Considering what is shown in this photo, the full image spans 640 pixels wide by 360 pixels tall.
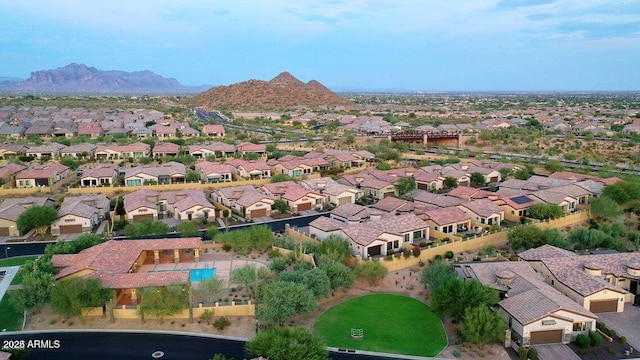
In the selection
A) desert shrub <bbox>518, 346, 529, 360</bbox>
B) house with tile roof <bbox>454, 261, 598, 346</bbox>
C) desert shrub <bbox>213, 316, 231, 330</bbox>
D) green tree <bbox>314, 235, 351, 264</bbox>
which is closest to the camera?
desert shrub <bbox>518, 346, 529, 360</bbox>

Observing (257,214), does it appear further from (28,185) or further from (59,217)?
(28,185)

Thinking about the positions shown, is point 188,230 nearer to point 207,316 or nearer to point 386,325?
point 207,316

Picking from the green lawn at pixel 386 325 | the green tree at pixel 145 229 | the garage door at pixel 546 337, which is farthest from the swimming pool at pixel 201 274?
the garage door at pixel 546 337

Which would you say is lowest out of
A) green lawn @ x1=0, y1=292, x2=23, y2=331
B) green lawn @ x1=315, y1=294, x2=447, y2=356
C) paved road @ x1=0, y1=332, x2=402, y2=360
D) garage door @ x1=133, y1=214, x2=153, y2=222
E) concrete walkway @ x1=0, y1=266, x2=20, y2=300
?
green lawn @ x1=315, y1=294, x2=447, y2=356

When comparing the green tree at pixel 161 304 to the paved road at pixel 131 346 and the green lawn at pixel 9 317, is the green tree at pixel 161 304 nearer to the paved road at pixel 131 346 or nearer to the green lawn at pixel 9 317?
the paved road at pixel 131 346

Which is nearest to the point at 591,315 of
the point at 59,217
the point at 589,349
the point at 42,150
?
the point at 589,349

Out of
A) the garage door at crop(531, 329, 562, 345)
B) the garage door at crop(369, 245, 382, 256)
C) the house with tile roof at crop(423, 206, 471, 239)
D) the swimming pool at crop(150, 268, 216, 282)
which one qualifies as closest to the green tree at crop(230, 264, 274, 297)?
the swimming pool at crop(150, 268, 216, 282)

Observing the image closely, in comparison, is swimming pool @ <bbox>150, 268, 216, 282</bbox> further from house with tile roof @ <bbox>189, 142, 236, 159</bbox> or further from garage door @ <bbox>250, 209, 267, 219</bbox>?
house with tile roof @ <bbox>189, 142, 236, 159</bbox>

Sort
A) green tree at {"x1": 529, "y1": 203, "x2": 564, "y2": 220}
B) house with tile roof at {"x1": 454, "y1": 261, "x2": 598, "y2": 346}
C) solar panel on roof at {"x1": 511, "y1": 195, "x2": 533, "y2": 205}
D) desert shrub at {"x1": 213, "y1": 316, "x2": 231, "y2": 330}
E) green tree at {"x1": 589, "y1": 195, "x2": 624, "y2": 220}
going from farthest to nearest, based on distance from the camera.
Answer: solar panel on roof at {"x1": 511, "y1": 195, "x2": 533, "y2": 205}, green tree at {"x1": 589, "y1": 195, "x2": 624, "y2": 220}, green tree at {"x1": 529, "y1": 203, "x2": 564, "y2": 220}, desert shrub at {"x1": 213, "y1": 316, "x2": 231, "y2": 330}, house with tile roof at {"x1": 454, "y1": 261, "x2": 598, "y2": 346}
